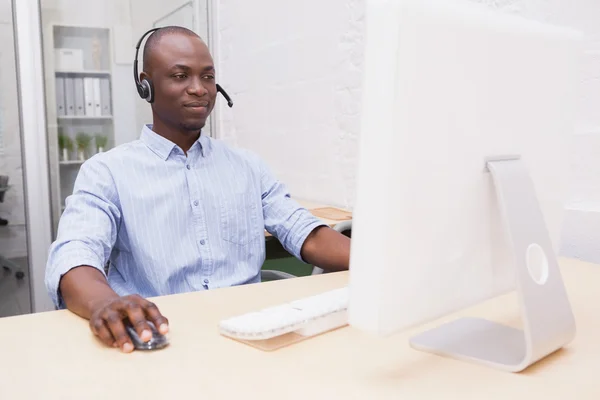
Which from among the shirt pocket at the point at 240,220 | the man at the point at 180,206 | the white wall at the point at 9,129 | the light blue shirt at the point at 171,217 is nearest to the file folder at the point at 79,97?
the white wall at the point at 9,129

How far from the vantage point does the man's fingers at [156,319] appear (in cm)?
78

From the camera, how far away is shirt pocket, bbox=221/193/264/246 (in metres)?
1.39

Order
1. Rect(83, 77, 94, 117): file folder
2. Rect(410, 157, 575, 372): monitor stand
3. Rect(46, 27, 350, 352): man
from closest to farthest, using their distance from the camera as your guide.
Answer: Rect(410, 157, 575, 372): monitor stand → Rect(46, 27, 350, 352): man → Rect(83, 77, 94, 117): file folder

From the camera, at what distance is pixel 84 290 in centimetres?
91

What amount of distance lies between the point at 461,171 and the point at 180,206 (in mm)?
819

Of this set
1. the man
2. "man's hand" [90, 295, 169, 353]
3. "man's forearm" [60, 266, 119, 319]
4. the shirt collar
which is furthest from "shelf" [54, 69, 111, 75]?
"man's hand" [90, 295, 169, 353]

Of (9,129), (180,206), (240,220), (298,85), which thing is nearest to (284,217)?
(240,220)

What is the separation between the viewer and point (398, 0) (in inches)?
20.9

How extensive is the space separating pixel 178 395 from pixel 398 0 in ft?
1.57

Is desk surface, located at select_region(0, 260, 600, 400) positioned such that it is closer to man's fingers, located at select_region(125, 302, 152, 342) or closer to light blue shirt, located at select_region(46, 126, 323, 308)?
man's fingers, located at select_region(125, 302, 152, 342)

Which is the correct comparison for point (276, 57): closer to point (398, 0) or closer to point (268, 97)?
point (268, 97)

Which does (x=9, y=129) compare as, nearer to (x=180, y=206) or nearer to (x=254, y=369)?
(x=180, y=206)

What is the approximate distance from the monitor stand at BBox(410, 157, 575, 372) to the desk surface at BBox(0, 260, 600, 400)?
2cm

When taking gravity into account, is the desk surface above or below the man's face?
below
